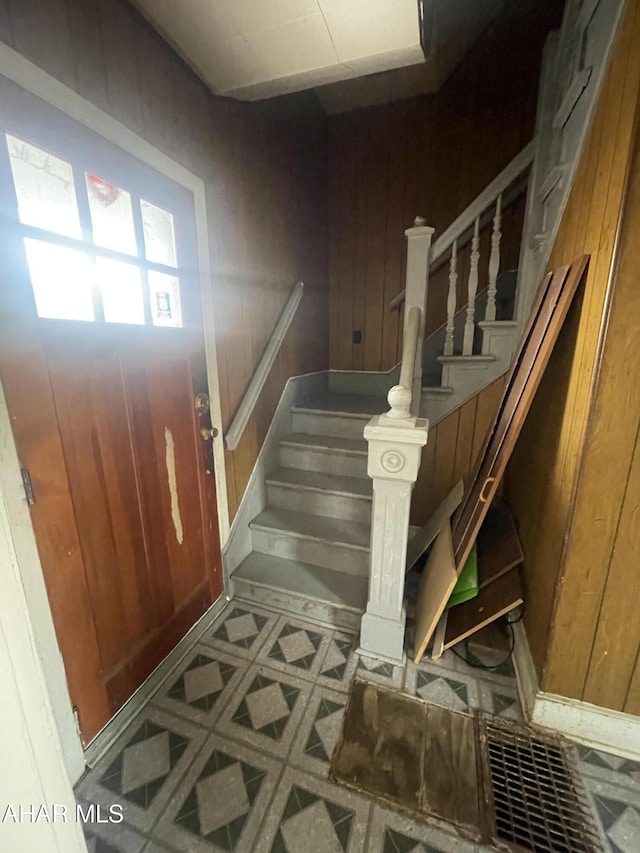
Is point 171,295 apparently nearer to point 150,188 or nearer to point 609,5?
point 150,188

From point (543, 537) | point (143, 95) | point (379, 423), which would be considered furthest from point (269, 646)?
point (143, 95)

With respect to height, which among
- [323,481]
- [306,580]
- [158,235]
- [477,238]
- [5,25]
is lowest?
[306,580]

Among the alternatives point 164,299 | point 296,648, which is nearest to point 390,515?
point 296,648

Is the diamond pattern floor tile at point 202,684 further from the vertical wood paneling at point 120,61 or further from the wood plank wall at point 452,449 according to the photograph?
the vertical wood paneling at point 120,61

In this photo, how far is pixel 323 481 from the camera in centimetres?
213

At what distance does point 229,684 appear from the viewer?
1418mm

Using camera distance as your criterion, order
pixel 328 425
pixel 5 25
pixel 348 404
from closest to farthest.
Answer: pixel 5 25 → pixel 328 425 → pixel 348 404

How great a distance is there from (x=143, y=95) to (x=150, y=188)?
11.7 inches

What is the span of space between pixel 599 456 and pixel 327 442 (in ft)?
4.75

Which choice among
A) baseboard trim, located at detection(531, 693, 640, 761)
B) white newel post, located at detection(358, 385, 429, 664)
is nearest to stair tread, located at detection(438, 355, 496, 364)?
white newel post, located at detection(358, 385, 429, 664)

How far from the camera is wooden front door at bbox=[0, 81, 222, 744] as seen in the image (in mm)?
919

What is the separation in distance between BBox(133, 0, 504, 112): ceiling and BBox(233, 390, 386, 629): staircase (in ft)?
5.36

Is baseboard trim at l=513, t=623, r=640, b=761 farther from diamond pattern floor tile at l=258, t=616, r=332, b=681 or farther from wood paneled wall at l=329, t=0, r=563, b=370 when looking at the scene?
wood paneled wall at l=329, t=0, r=563, b=370

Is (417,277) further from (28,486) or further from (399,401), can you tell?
(28,486)
